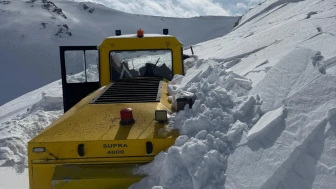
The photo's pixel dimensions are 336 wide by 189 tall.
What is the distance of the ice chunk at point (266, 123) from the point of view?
3203 millimetres

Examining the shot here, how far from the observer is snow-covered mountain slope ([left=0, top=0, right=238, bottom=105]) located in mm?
27875

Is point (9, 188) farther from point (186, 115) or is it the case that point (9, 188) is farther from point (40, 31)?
point (40, 31)

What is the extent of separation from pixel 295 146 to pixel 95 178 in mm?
1604

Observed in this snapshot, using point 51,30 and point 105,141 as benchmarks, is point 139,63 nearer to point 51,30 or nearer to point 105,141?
point 105,141

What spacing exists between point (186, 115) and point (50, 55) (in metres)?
29.8

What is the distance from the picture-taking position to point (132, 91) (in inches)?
177

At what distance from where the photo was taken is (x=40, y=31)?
3581cm

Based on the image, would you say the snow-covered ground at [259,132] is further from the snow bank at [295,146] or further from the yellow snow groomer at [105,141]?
the yellow snow groomer at [105,141]

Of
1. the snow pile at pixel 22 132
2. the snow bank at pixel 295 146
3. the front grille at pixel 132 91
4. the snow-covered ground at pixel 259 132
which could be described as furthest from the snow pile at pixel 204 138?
the snow pile at pixel 22 132

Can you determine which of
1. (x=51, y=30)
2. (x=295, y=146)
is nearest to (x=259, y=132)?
(x=295, y=146)

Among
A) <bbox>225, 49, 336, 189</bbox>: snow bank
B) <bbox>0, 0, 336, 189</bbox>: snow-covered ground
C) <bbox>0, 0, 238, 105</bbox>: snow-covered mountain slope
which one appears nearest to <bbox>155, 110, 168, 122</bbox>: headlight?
<bbox>0, 0, 336, 189</bbox>: snow-covered ground

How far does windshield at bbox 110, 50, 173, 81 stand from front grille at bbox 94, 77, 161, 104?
0.83 ft

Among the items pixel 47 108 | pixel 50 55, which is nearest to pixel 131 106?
pixel 47 108

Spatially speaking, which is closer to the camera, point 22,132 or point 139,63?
point 139,63
